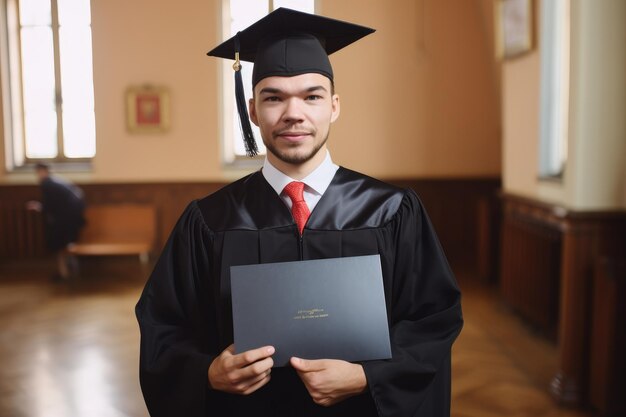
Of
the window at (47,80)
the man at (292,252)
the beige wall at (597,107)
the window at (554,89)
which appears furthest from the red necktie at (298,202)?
the window at (47,80)

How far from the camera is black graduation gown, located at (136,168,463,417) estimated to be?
1.58 m

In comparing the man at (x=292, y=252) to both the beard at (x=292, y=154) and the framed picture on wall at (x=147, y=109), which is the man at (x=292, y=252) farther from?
the framed picture on wall at (x=147, y=109)

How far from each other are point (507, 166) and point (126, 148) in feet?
16.4

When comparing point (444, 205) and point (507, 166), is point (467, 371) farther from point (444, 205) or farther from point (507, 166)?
point (444, 205)

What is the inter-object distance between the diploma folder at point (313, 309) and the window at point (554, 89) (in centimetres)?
390

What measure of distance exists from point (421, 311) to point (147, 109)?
7215 mm

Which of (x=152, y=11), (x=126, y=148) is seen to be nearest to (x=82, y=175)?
(x=126, y=148)

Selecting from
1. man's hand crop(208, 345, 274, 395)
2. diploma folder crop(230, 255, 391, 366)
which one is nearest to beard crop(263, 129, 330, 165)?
diploma folder crop(230, 255, 391, 366)

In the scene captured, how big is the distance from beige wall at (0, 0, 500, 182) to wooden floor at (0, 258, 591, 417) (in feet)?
6.58

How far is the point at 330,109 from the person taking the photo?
1.58m

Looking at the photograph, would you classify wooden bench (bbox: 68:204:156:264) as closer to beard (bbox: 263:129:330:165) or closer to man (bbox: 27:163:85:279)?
man (bbox: 27:163:85:279)

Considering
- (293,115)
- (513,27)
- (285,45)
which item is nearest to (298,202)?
(293,115)

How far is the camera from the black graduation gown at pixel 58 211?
7.55 m

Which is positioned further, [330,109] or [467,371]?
[467,371]
